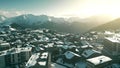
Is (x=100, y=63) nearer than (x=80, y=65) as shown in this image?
Yes

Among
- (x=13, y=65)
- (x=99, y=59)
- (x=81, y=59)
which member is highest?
(x=99, y=59)

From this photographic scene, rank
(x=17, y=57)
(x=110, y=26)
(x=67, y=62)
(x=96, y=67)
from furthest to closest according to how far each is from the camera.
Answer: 1. (x=110, y=26)
2. (x=17, y=57)
3. (x=67, y=62)
4. (x=96, y=67)

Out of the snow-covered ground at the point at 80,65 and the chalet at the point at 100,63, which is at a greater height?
the chalet at the point at 100,63

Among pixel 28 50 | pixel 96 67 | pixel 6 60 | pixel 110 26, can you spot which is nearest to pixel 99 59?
pixel 96 67

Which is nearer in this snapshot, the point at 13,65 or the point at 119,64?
the point at 119,64

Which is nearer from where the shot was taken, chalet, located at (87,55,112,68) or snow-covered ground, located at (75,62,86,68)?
chalet, located at (87,55,112,68)

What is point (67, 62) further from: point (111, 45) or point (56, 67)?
point (111, 45)

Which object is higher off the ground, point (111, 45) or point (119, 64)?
point (111, 45)

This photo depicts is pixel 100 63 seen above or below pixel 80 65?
above

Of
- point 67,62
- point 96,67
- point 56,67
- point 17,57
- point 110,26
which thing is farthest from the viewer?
point 110,26

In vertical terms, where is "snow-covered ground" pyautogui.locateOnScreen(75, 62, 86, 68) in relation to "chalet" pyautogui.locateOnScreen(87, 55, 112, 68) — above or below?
below

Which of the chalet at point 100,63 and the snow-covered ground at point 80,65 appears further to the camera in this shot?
the snow-covered ground at point 80,65
